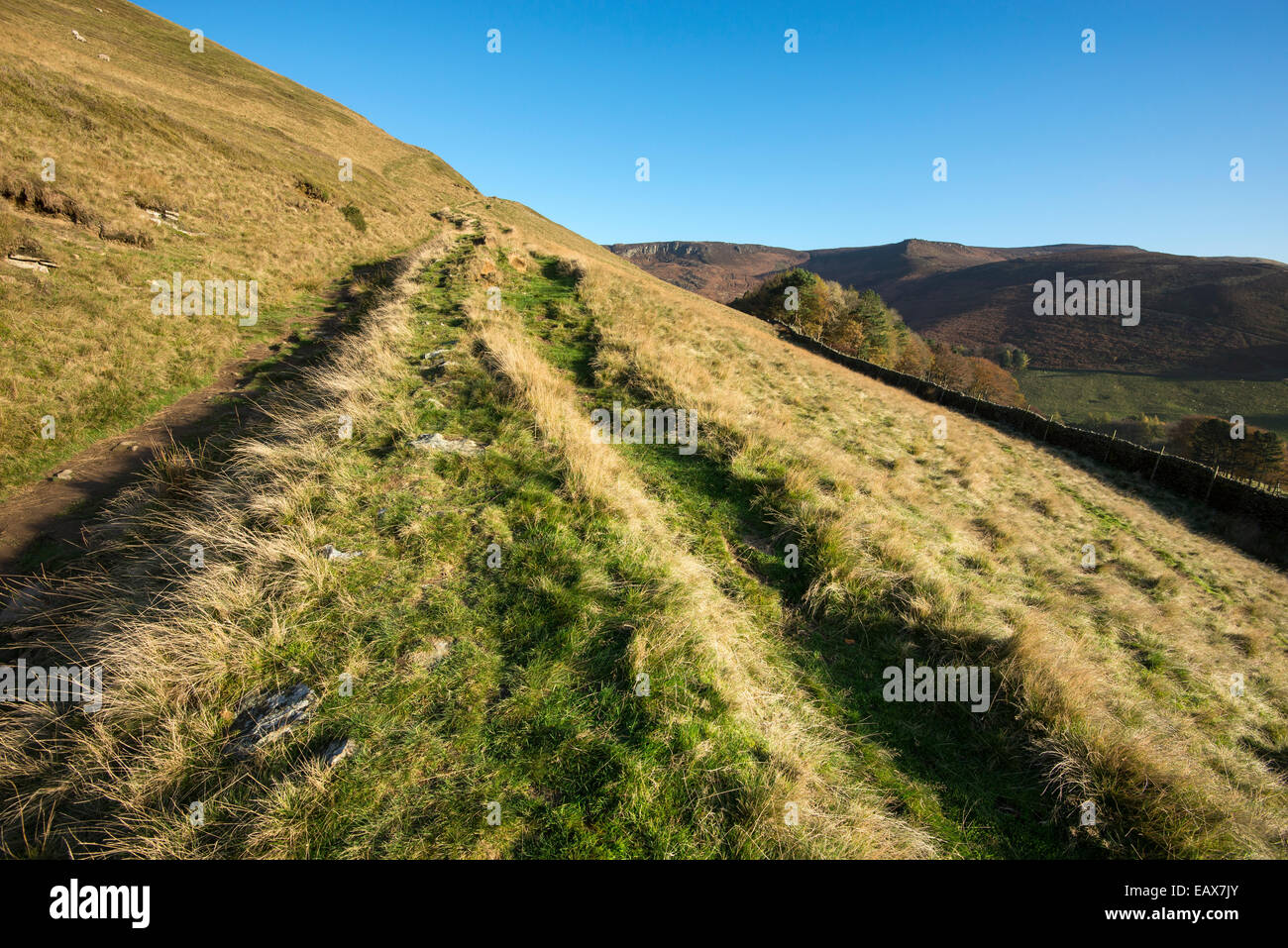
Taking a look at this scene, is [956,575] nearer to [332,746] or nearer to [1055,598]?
[1055,598]

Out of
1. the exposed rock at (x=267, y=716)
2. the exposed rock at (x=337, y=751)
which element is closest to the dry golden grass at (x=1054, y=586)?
the exposed rock at (x=337, y=751)

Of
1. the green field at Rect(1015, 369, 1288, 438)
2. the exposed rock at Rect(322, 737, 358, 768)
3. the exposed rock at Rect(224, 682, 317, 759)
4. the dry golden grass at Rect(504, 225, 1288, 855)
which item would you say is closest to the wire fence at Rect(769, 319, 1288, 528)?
the dry golden grass at Rect(504, 225, 1288, 855)

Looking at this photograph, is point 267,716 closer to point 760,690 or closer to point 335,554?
point 335,554

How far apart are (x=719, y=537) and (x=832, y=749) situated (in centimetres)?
303

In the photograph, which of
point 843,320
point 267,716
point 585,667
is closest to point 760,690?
point 585,667

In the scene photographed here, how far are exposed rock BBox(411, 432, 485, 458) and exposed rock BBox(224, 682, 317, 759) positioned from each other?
3.66m

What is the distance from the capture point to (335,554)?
450 centimetres

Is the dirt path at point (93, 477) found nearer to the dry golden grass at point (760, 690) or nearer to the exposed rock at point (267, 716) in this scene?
the exposed rock at point (267, 716)

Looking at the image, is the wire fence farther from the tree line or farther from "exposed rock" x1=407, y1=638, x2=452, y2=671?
"exposed rock" x1=407, y1=638, x2=452, y2=671

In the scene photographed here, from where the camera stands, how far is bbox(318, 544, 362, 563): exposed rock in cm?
447

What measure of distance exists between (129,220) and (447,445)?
18833 millimetres

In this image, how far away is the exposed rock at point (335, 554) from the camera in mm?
4473

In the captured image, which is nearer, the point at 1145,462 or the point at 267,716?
the point at 267,716
